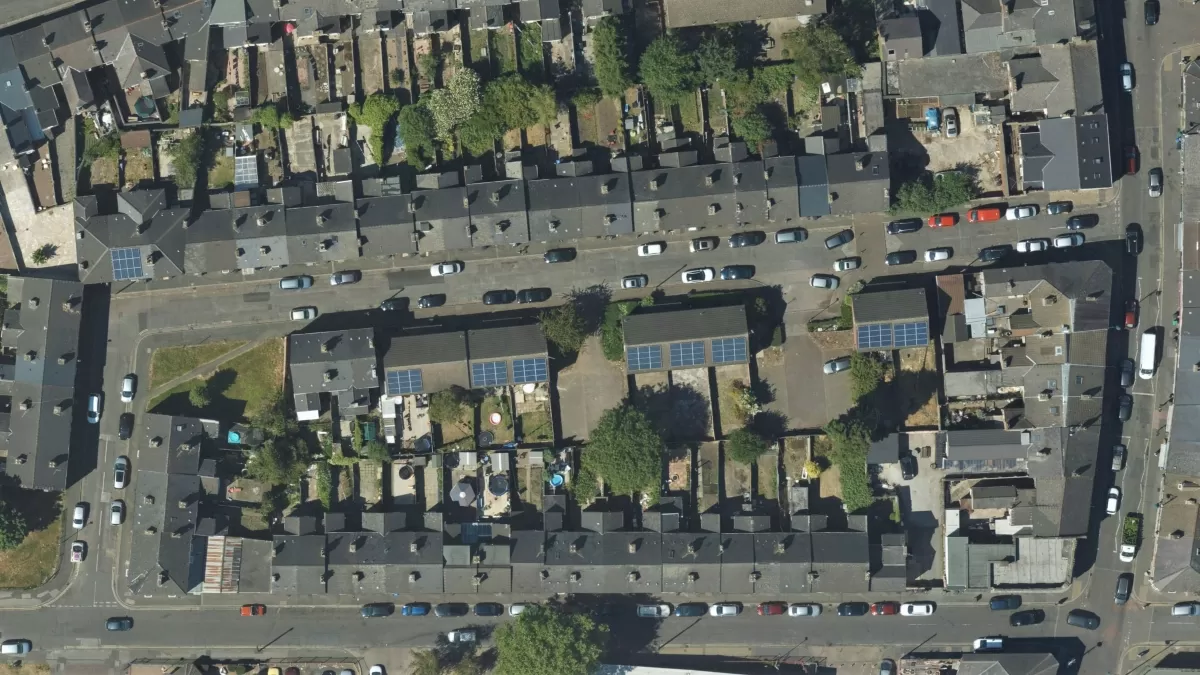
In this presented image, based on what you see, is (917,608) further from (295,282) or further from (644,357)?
(295,282)

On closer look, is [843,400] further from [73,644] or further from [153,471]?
[73,644]

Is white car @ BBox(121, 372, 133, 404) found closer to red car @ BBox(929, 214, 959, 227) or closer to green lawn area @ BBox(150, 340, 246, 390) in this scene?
green lawn area @ BBox(150, 340, 246, 390)

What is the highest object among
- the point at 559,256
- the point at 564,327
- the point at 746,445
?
the point at 559,256


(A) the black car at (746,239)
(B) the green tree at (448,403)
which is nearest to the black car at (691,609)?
(B) the green tree at (448,403)

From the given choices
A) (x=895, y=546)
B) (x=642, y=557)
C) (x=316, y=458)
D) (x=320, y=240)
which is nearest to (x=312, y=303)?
(x=320, y=240)

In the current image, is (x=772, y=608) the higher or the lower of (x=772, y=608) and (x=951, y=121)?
the lower

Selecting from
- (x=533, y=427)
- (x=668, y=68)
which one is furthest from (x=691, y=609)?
(x=668, y=68)
